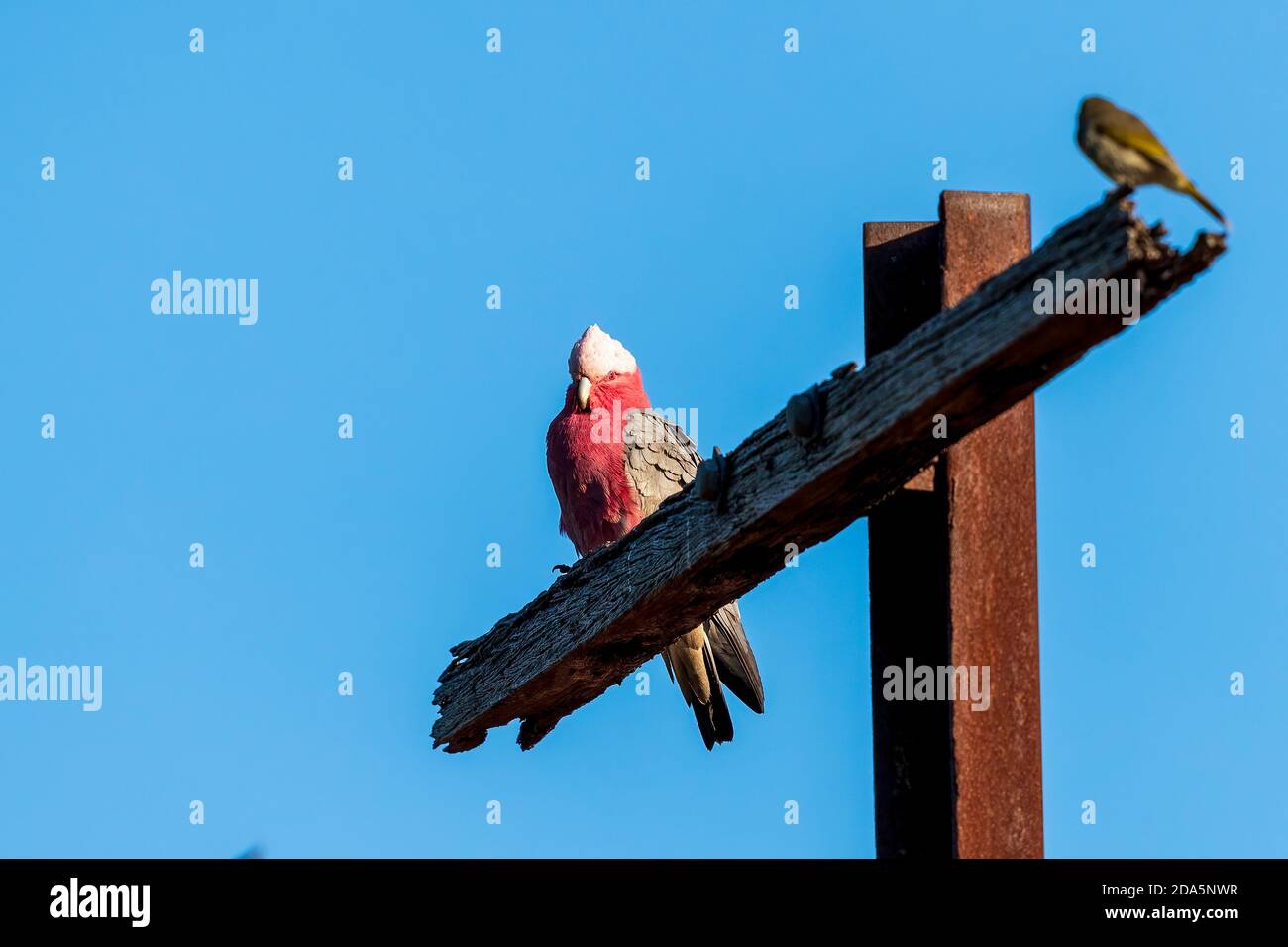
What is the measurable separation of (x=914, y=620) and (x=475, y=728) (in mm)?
1738

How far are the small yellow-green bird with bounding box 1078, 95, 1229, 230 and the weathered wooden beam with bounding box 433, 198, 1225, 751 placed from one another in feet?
0.75

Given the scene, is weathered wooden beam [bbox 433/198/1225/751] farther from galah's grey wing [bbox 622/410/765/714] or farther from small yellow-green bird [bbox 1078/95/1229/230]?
galah's grey wing [bbox 622/410/765/714]

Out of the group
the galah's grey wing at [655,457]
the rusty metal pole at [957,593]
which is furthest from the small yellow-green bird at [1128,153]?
the galah's grey wing at [655,457]

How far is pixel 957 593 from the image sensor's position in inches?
118

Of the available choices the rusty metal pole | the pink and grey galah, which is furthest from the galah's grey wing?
the rusty metal pole

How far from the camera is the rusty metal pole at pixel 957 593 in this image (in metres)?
2.95

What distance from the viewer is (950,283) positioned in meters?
3.16

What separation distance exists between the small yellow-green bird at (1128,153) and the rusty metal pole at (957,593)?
75cm

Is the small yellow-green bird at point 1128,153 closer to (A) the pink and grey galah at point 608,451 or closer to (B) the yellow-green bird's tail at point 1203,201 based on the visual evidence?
(B) the yellow-green bird's tail at point 1203,201

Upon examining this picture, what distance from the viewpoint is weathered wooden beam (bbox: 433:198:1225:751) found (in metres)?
2.13
